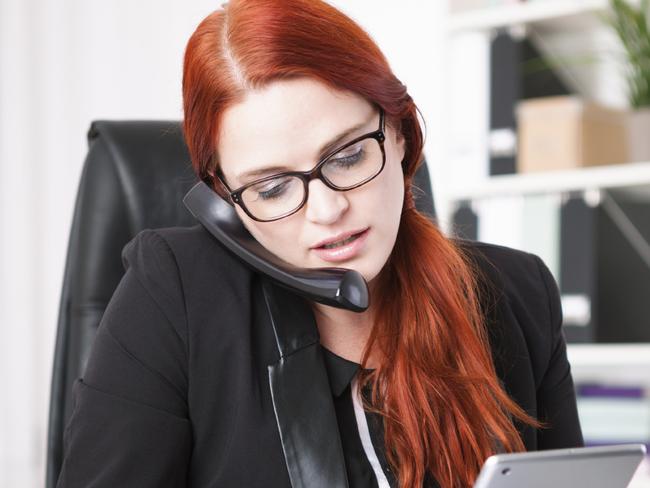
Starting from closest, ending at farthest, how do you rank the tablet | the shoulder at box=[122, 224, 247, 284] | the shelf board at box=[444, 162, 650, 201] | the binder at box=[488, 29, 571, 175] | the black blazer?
the tablet < the black blazer < the shoulder at box=[122, 224, 247, 284] < the shelf board at box=[444, 162, 650, 201] < the binder at box=[488, 29, 571, 175]

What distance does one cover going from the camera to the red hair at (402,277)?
3.12 feet

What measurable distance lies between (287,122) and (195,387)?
307 mm

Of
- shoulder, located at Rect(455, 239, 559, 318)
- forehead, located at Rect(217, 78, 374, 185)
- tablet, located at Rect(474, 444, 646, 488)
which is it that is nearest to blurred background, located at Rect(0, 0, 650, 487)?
shoulder, located at Rect(455, 239, 559, 318)

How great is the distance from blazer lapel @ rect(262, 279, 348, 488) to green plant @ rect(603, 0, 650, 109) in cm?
134

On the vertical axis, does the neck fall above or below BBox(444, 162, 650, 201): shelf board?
below

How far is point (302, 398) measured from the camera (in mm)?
1007

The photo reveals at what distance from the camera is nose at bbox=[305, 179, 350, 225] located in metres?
0.96


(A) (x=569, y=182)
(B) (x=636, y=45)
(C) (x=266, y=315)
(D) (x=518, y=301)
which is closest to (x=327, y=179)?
(C) (x=266, y=315)

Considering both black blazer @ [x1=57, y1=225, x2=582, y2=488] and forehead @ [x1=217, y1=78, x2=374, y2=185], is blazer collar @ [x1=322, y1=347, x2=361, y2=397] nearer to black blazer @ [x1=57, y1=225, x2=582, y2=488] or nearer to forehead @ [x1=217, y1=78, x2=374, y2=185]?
black blazer @ [x1=57, y1=225, x2=582, y2=488]


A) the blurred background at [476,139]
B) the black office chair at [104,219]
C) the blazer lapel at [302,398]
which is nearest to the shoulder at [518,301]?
the black office chair at [104,219]

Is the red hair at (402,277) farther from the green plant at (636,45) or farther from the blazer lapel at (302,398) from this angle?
the green plant at (636,45)

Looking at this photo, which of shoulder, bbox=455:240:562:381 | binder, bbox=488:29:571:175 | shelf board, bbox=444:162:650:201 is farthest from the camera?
binder, bbox=488:29:571:175

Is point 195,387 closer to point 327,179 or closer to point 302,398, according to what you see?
point 302,398

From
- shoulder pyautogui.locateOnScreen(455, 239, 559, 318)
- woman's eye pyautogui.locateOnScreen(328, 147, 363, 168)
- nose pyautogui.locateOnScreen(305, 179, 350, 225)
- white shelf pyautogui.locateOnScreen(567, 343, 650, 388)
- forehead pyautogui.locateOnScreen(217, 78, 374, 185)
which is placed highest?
forehead pyautogui.locateOnScreen(217, 78, 374, 185)
